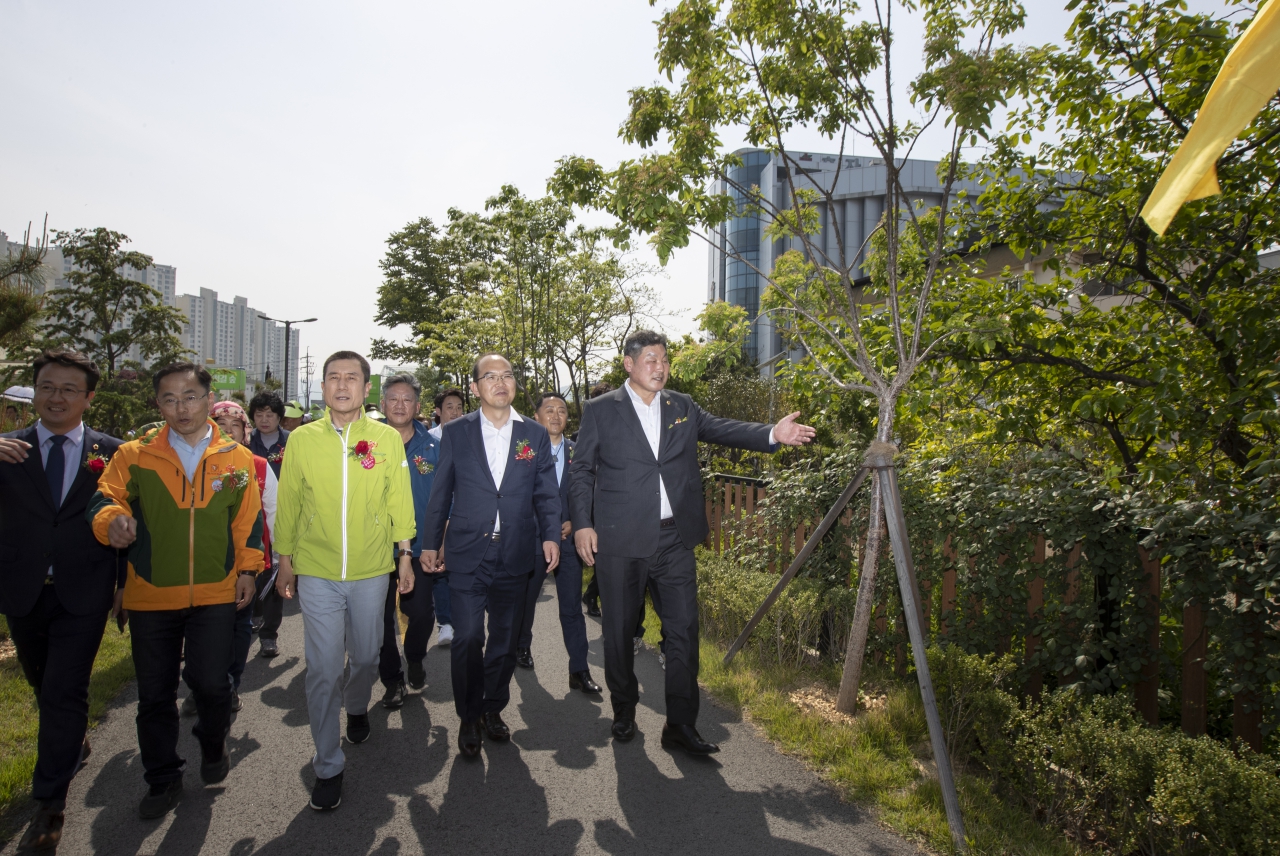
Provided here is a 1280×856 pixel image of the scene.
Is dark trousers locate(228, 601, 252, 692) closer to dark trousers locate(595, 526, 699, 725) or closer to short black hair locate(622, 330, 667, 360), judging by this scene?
dark trousers locate(595, 526, 699, 725)

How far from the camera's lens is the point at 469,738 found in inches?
160

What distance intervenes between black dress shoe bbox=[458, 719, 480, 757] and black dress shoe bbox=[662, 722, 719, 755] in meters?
1.03

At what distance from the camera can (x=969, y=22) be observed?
454 cm

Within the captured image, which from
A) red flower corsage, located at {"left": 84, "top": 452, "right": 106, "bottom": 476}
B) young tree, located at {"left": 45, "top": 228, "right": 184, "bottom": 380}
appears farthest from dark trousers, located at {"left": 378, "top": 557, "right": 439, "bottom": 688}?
young tree, located at {"left": 45, "top": 228, "right": 184, "bottom": 380}

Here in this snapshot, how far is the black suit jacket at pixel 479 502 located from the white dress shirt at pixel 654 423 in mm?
607

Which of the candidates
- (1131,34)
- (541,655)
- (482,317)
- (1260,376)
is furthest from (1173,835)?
(482,317)

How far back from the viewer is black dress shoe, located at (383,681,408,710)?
15.8 feet

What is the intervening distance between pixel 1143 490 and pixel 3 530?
17.1ft

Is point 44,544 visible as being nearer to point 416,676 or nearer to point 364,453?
point 364,453

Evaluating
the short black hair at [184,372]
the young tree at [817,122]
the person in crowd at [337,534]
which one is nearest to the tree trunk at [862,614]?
the young tree at [817,122]

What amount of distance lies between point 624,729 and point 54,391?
3.32 m

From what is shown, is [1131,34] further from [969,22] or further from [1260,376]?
[1260,376]

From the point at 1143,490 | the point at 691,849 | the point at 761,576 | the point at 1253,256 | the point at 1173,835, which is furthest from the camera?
the point at 761,576

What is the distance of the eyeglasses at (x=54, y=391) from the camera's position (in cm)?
341
